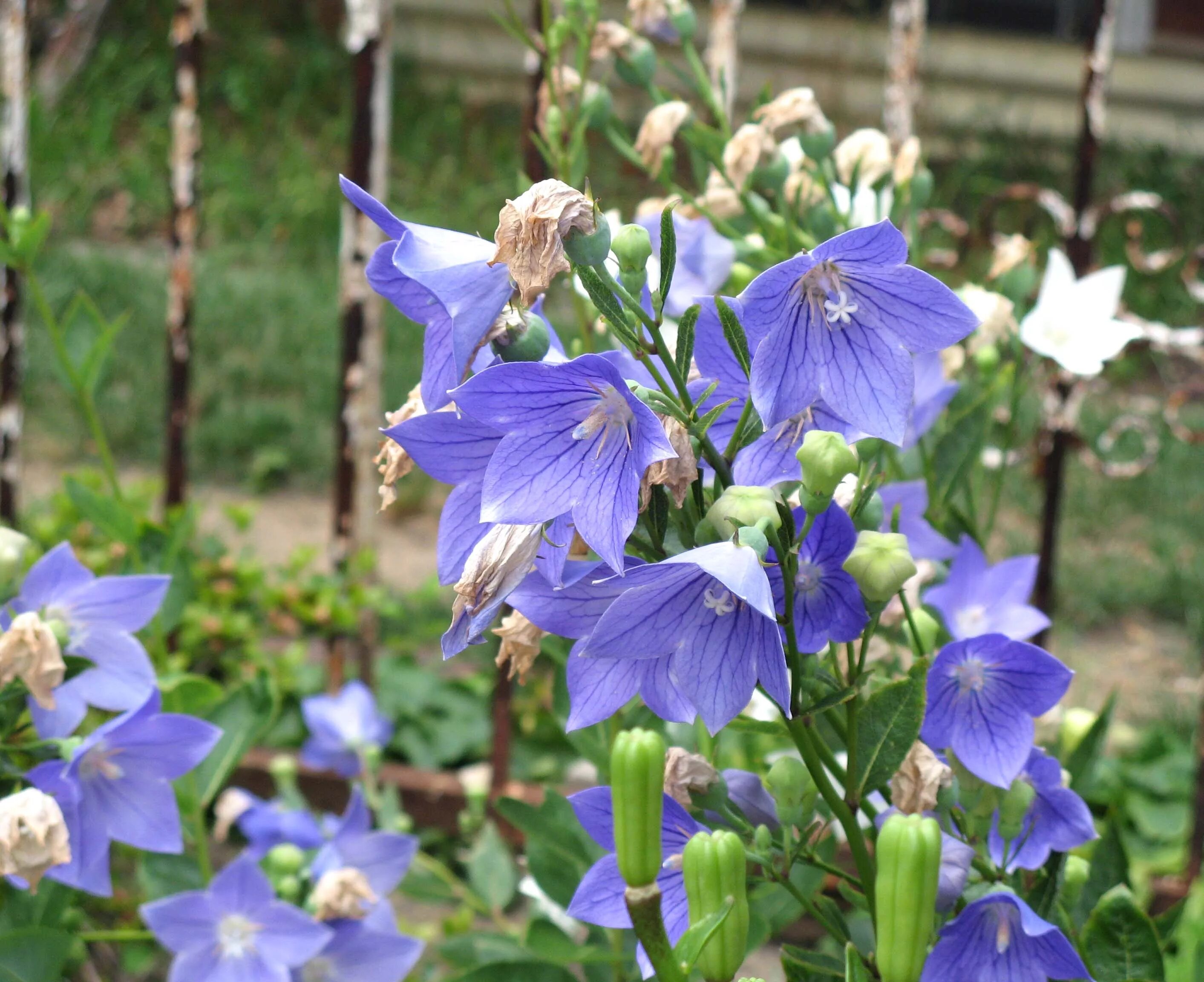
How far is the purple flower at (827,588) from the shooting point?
528mm

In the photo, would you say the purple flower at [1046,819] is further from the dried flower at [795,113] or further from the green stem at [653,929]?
the dried flower at [795,113]

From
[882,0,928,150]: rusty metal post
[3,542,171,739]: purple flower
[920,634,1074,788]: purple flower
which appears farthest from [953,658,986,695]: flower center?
[882,0,928,150]: rusty metal post

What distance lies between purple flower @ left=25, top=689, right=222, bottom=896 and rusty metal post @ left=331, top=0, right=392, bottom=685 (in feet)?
2.72

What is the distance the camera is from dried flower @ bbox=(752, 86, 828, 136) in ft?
2.75

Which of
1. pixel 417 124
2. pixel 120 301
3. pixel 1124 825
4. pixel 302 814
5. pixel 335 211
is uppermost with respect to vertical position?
pixel 417 124

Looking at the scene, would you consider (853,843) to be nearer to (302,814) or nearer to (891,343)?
(891,343)

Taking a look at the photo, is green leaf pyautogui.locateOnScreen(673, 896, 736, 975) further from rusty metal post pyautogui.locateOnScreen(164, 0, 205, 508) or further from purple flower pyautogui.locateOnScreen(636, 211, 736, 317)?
rusty metal post pyautogui.locateOnScreen(164, 0, 205, 508)

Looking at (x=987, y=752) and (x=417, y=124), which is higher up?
(x=417, y=124)

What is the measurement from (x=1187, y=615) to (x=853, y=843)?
2375 mm

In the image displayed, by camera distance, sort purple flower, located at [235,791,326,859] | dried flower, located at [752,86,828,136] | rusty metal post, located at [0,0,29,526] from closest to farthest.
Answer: dried flower, located at [752,86,828,136], purple flower, located at [235,791,326,859], rusty metal post, located at [0,0,29,526]

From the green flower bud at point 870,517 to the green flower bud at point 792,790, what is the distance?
0.35 feet

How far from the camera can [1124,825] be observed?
1.92 meters

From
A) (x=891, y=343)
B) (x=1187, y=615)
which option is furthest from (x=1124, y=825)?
(x=891, y=343)

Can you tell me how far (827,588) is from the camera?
0.54 m
